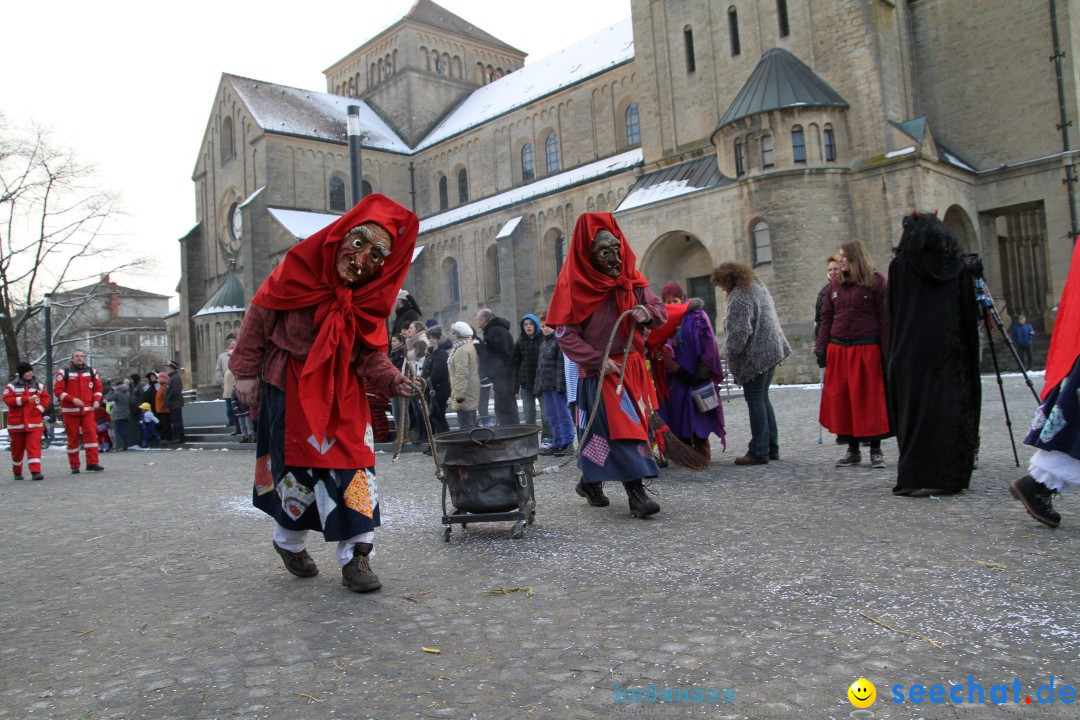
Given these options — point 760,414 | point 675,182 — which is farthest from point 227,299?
point 760,414

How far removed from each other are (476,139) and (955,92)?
24.2m

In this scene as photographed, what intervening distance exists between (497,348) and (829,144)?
1844 cm

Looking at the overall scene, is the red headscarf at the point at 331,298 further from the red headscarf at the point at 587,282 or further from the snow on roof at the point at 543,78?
the snow on roof at the point at 543,78

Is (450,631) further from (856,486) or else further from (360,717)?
(856,486)

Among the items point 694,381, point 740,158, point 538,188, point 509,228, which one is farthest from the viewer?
point 538,188

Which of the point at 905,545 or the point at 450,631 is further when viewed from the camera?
the point at 905,545

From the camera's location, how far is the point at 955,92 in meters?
27.2

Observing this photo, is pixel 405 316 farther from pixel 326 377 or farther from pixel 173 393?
pixel 173 393

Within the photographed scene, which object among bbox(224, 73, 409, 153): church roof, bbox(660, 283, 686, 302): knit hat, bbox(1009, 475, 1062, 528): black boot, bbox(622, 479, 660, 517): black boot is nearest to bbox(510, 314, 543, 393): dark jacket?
bbox(660, 283, 686, 302): knit hat

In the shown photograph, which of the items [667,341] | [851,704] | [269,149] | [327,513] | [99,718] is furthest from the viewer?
[269,149]

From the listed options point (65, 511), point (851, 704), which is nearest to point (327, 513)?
point (851, 704)

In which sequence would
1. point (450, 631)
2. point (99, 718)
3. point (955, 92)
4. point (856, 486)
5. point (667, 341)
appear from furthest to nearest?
point (955, 92), point (667, 341), point (856, 486), point (450, 631), point (99, 718)

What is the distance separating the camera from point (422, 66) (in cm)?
4906

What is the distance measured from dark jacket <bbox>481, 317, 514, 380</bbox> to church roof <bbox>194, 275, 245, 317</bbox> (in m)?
33.7
